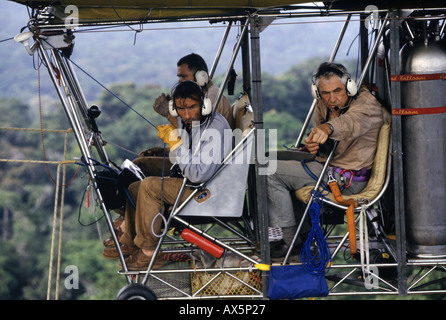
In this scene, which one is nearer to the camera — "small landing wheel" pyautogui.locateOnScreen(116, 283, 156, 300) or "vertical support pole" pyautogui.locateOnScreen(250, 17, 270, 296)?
"vertical support pole" pyautogui.locateOnScreen(250, 17, 270, 296)

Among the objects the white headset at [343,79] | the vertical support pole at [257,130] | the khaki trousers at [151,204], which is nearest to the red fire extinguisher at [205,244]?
the khaki trousers at [151,204]

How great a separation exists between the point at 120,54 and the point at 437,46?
414 ft

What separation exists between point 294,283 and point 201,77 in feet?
7.97

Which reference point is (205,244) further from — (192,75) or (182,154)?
(192,75)

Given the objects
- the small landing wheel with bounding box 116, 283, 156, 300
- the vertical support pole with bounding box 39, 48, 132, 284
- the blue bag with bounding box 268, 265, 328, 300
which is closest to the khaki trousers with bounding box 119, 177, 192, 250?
the vertical support pole with bounding box 39, 48, 132, 284

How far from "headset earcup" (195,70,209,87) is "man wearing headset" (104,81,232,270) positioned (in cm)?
103

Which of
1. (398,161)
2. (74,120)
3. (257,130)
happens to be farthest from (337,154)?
(74,120)

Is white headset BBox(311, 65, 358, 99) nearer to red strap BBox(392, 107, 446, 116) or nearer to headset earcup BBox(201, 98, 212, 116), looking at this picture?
red strap BBox(392, 107, 446, 116)

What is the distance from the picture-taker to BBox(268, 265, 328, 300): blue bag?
234 inches

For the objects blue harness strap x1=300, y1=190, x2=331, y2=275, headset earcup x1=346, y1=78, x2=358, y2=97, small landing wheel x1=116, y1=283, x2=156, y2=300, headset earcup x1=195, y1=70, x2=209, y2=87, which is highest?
headset earcup x1=195, y1=70, x2=209, y2=87

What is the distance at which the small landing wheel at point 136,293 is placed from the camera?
595cm
